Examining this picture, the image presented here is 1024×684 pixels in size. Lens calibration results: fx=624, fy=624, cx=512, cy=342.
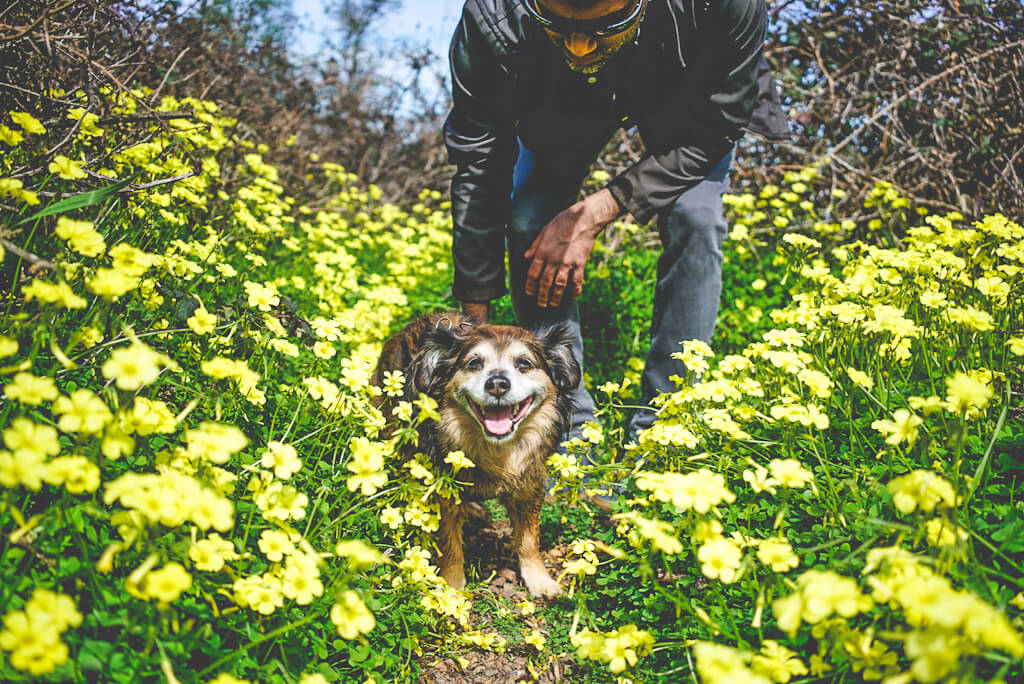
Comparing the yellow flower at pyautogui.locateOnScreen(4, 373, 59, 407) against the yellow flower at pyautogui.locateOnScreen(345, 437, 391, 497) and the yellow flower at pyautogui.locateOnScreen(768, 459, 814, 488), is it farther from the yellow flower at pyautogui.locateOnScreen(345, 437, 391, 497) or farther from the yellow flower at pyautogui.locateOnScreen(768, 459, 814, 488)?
the yellow flower at pyautogui.locateOnScreen(768, 459, 814, 488)

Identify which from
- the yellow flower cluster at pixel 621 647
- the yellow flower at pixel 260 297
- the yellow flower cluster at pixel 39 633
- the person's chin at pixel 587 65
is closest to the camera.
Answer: the yellow flower cluster at pixel 39 633

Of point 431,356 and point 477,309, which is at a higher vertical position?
point 477,309

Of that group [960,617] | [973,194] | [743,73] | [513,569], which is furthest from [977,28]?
[960,617]

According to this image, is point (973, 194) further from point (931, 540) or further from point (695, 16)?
point (931, 540)

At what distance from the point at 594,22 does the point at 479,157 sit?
872mm

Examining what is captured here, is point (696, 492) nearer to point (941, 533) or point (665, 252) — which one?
point (941, 533)

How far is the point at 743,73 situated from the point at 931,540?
7.25ft

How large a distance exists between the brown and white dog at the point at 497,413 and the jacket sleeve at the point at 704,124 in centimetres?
77

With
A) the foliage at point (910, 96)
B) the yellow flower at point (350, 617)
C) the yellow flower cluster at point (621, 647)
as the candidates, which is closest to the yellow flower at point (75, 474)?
the yellow flower at point (350, 617)

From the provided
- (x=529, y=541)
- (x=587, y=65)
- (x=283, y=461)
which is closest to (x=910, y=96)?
(x=587, y=65)

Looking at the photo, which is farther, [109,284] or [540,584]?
[540,584]

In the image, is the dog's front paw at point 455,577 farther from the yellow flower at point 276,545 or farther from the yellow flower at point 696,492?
the yellow flower at point 696,492

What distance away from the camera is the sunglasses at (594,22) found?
2.28 m

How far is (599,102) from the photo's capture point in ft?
9.45
